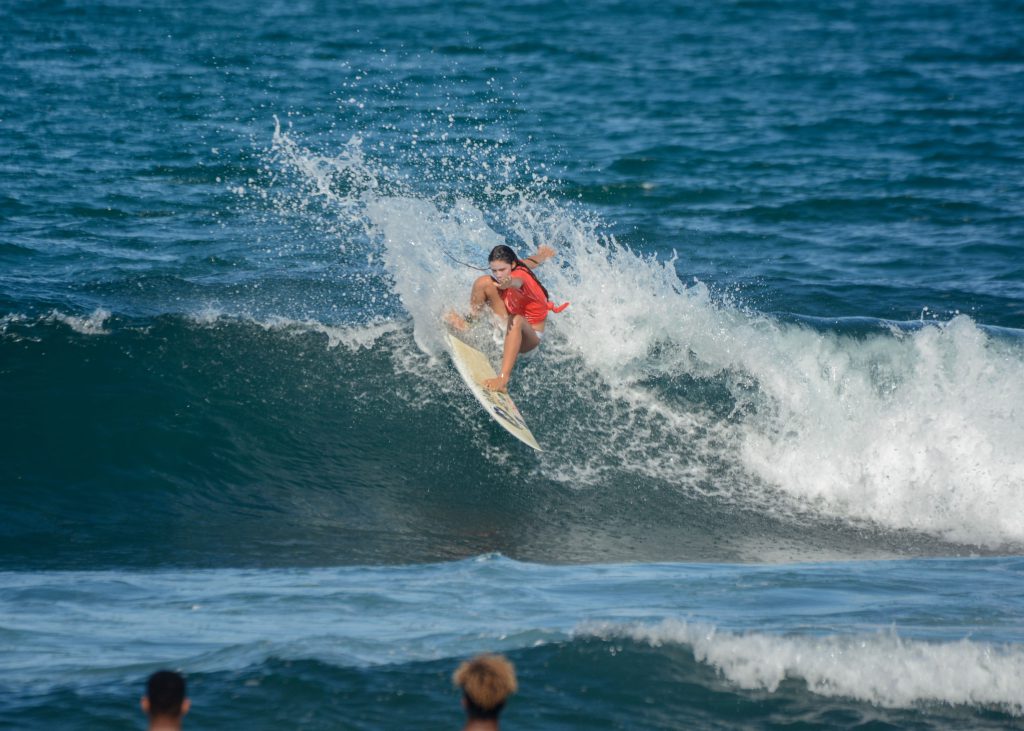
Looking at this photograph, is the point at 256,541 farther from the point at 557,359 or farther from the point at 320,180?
the point at 320,180

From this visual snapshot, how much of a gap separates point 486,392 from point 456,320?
42.3 inches

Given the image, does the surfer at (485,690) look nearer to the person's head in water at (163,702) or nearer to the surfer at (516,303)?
the person's head in water at (163,702)

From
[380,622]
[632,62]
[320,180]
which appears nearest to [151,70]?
[320,180]

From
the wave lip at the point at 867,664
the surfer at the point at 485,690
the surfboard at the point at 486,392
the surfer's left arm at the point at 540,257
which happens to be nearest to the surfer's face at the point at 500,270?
the surfer's left arm at the point at 540,257

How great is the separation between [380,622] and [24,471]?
4.31 meters

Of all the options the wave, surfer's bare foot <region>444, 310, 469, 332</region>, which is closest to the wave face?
the wave

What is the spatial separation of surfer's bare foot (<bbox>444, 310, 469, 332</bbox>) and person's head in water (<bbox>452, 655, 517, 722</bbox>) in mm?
7225

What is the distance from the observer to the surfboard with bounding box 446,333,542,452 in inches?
392

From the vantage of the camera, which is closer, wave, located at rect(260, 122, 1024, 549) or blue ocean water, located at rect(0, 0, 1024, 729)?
blue ocean water, located at rect(0, 0, 1024, 729)

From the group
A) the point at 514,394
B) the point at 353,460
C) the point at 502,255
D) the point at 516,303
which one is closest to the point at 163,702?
the point at 353,460

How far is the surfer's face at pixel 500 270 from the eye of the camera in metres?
9.84

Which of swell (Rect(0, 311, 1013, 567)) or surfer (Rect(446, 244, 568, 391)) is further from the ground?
surfer (Rect(446, 244, 568, 391))

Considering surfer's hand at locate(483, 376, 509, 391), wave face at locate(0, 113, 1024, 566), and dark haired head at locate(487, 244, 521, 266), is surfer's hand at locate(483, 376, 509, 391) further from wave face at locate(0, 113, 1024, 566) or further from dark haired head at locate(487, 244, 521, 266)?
dark haired head at locate(487, 244, 521, 266)

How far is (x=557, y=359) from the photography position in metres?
11.5
